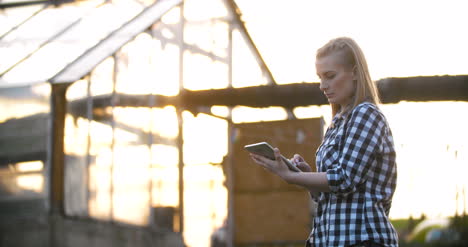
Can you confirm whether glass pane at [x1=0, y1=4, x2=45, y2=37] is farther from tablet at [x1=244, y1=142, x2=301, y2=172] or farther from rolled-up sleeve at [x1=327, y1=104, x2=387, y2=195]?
rolled-up sleeve at [x1=327, y1=104, x2=387, y2=195]

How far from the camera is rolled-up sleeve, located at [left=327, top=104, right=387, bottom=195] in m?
2.45

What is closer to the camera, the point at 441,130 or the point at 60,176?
the point at 60,176

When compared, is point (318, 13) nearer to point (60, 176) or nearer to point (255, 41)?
point (255, 41)

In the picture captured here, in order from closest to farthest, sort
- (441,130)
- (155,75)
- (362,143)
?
1. (362,143)
2. (155,75)
3. (441,130)

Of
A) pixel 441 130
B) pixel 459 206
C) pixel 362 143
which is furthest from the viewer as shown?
pixel 459 206

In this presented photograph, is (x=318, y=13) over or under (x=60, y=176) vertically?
over

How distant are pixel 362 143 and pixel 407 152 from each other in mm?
10803

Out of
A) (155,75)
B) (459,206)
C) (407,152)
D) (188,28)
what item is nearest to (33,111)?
(155,75)

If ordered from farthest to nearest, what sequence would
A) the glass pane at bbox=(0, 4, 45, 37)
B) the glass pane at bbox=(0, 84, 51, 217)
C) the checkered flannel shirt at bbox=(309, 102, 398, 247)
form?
the glass pane at bbox=(0, 4, 45, 37), the glass pane at bbox=(0, 84, 51, 217), the checkered flannel shirt at bbox=(309, 102, 398, 247)

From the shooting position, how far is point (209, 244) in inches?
504

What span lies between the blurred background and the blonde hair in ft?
20.9

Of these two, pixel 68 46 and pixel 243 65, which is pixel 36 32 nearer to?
pixel 68 46

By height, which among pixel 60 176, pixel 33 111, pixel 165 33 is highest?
pixel 165 33

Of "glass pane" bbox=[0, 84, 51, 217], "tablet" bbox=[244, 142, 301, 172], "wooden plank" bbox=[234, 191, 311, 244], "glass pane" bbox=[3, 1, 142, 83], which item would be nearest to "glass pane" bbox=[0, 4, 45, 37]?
"glass pane" bbox=[3, 1, 142, 83]
